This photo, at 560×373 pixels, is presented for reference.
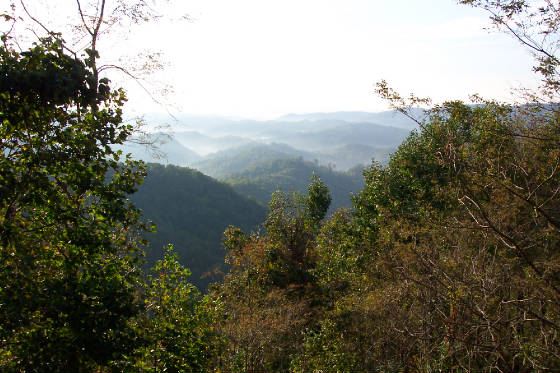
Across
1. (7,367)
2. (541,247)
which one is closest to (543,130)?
(541,247)

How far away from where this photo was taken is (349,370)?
7.77 meters

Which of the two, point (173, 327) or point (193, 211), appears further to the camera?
point (193, 211)

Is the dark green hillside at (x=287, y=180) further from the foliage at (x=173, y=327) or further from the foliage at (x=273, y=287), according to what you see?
the foliage at (x=173, y=327)

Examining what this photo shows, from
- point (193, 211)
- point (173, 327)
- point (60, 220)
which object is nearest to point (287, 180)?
point (193, 211)

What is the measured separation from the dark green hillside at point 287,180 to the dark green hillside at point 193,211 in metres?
28.0

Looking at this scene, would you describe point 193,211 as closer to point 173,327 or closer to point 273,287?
point 273,287

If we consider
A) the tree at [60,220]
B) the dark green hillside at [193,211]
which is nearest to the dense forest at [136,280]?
the tree at [60,220]

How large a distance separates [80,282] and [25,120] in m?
2.33

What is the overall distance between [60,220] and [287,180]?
15676cm

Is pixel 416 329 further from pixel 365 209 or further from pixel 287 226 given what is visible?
pixel 287 226

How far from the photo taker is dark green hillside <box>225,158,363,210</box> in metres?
134

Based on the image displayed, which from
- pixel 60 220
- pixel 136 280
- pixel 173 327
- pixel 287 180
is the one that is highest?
pixel 60 220

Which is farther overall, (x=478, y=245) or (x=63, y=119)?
(x=478, y=245)

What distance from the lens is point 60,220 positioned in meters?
4.79
